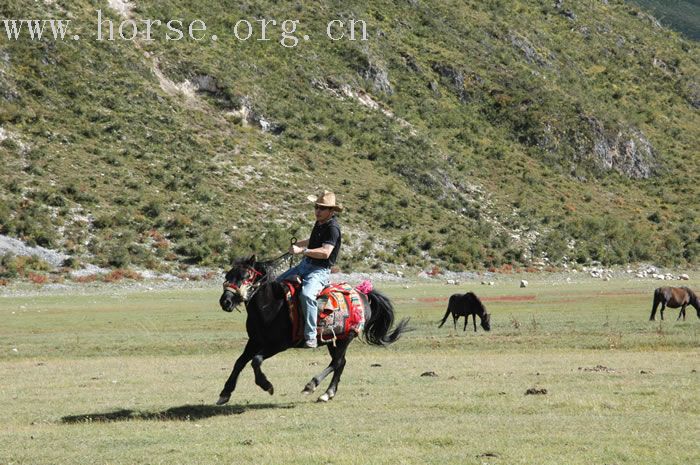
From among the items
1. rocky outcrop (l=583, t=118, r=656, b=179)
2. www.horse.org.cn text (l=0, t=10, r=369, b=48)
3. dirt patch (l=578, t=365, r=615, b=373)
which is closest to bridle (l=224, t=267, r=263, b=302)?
dirt patch (l=578, t=365, r=615, b=373)

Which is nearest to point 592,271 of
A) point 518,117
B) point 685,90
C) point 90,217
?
point 518,117

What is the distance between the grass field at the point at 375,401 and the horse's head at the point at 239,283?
66.1 inches

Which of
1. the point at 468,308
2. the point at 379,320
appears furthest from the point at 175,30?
the point at 379,320

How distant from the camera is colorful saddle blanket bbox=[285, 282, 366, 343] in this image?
1534 cm

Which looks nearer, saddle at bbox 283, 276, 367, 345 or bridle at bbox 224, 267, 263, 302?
bridle at bbox 224, 267, 263, 302

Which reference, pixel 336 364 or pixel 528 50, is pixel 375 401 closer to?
pixel 336 364

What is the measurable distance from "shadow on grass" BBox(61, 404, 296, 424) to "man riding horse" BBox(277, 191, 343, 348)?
4.69 ft

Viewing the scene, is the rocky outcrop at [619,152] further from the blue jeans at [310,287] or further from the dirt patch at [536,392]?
the blue jeans at [310,287]

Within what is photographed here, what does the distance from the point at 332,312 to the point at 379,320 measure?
201 cm

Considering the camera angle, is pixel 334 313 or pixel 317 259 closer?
pixel 317 259

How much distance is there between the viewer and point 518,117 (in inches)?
4879

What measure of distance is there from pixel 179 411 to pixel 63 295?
45124 millimetres

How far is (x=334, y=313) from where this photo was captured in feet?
51.8

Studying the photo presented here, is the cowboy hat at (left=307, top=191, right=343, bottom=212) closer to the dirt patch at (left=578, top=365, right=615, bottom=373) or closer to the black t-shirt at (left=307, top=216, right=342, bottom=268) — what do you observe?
the black t-shirt at (left=307, top=216, right=342, bottom=268)
